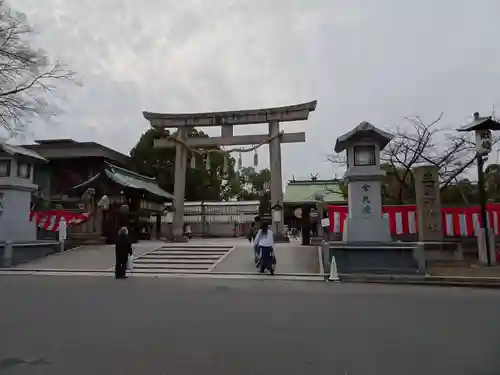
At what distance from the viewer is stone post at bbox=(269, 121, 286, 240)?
24109 mm

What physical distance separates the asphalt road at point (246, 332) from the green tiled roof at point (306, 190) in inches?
977

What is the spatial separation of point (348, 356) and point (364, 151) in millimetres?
10320

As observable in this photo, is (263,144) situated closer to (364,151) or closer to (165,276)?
(364,151)

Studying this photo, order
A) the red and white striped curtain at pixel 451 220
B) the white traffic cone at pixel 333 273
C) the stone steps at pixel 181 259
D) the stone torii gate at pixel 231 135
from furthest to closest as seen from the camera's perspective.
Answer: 1. the stone torii gate at pixel 231 135
2. the red and white striped curtain at pixel 451 220
3. the stone steps at pixel 181 259
4. the white traffic cone at pixel 333 273

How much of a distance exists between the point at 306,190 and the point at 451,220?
20.1 m

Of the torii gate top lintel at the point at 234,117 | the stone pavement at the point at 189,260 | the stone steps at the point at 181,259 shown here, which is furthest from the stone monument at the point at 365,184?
the torii gate top lintel at the point at 234,117

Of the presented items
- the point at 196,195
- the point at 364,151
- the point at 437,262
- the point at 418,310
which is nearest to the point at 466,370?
the point at 418,310

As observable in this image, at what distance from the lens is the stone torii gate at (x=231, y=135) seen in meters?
24.1

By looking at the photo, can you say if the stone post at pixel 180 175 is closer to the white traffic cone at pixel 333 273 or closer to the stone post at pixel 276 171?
the stone post at pixel 276 171

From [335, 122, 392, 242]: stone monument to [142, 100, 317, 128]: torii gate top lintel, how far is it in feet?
32.9

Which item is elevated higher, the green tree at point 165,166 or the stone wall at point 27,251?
the green tree at point 165,166

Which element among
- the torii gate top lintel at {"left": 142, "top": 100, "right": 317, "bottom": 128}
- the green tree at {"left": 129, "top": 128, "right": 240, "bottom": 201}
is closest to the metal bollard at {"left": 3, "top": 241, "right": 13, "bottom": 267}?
the torii gate top lintel at {"left": 142, "top": 100, "right": 317, "bottom": 128}

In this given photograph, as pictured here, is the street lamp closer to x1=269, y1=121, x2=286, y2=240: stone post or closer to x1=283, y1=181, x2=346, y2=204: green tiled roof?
x1=269, y1=121, x2=286, y2=240: stone post

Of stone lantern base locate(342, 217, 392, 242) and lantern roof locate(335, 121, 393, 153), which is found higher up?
lantern roof locate(335, 121, 393, 153)
